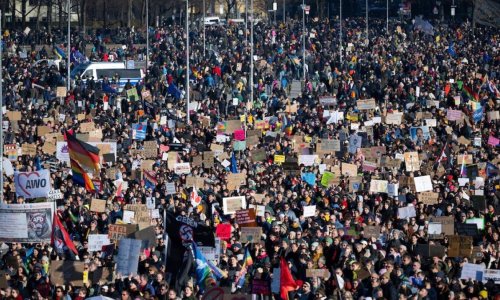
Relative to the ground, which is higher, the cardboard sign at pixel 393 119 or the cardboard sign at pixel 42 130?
the cardboard sign at pixel 393 119

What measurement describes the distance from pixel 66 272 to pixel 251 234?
3.07 m

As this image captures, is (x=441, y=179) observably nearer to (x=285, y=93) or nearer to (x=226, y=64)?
(x=285, y=93)

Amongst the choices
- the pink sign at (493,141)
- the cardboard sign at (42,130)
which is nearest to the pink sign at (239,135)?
the cardboard sign at (42,130)

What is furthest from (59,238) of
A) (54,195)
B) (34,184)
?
(54,195)

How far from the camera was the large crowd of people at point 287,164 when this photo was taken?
20.5 metres

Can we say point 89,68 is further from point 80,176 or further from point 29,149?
point 80,176

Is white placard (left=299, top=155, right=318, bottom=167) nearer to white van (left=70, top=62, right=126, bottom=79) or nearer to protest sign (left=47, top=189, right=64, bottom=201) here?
protest sign (left=47, top=189, right=64, bottom=201)

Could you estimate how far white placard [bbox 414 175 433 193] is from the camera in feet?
91.7

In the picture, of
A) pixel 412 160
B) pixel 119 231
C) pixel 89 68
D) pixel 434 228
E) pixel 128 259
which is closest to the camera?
pixel 128 259

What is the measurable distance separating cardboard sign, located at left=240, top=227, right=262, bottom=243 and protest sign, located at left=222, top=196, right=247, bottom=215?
267 centimetres

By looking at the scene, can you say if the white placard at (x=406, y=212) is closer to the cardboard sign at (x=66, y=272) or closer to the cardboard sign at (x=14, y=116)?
the cardboard sign at (x=66, y=272)

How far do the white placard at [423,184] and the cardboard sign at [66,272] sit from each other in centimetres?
847

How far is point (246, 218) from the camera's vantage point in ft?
79.2

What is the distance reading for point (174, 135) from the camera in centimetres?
3703
